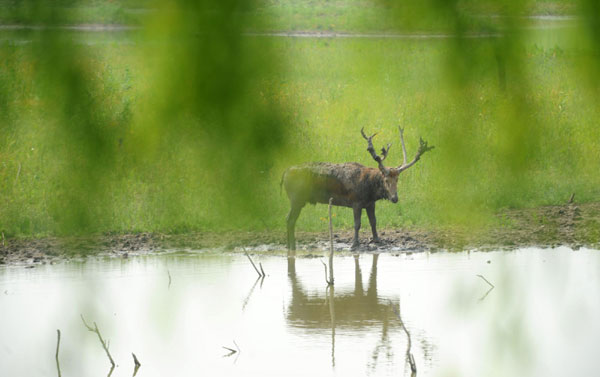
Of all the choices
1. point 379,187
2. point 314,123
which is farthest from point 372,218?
point 314,123

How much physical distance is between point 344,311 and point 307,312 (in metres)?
0.28

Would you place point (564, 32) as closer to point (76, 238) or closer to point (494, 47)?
point (494, 47)

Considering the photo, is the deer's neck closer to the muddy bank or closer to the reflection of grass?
the muddy bank

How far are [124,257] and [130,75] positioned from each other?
7543mm

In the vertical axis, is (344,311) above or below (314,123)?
below

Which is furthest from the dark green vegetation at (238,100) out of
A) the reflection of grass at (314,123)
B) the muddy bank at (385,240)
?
the muddy bank at (385,240)

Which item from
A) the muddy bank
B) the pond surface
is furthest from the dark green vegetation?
the muddy bank

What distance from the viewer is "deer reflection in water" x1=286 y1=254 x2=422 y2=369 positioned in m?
6.35

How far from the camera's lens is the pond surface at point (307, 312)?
511cm

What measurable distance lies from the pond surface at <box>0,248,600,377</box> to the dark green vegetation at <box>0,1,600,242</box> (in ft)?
6.83

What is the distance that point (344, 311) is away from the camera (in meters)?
6.78

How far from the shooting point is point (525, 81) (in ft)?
3.92

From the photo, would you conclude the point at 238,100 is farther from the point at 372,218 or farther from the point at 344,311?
the point at 372,218

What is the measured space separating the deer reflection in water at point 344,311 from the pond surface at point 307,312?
0.6 inches
